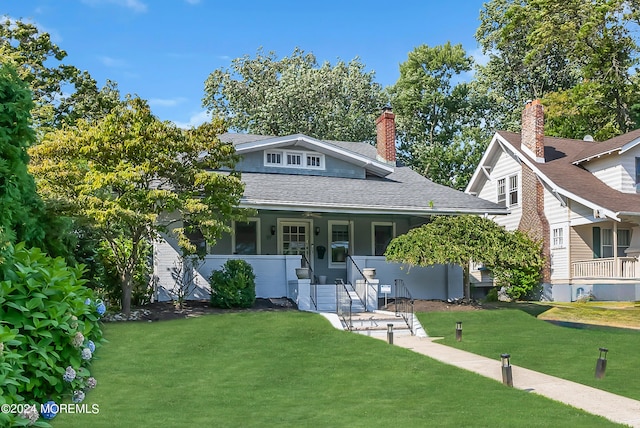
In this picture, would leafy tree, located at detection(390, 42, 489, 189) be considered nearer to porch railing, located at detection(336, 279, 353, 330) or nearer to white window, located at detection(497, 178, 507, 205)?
white window, located at detection(497, 178, 507, 205)

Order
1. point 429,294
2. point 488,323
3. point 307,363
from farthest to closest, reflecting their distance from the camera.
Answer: point 429,294, point 488,323, point 307,363

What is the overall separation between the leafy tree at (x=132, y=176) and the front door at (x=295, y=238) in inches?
189

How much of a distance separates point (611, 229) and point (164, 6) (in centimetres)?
1993

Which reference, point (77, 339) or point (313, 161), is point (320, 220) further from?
point (77, 339)

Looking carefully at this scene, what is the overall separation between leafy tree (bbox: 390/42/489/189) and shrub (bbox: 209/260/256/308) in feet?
88.9

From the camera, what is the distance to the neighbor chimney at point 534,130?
29.2 m

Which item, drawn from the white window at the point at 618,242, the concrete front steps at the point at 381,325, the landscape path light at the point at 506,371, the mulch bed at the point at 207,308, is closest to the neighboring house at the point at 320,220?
the mulch bed at the point at 207,308

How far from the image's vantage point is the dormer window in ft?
77.9

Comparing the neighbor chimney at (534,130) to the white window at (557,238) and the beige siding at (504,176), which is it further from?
the white window at (557,238)

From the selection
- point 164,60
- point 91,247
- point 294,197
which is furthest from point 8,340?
point 164,60

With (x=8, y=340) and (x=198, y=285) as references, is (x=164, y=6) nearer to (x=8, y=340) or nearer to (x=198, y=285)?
(x=198, y=285)

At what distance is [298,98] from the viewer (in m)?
43.0

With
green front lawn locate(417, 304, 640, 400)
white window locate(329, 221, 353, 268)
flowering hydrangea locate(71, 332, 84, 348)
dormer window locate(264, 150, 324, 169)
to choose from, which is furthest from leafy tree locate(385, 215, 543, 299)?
flowering hydrangea locate(71, 332, 84, 348)

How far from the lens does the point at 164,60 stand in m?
23.5
